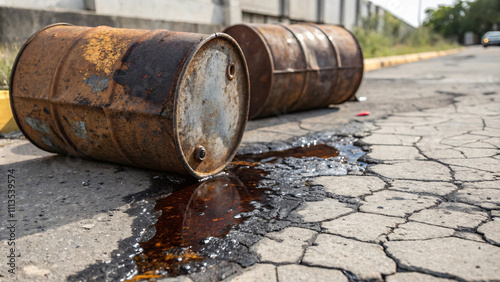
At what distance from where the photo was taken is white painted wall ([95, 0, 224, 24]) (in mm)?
5730

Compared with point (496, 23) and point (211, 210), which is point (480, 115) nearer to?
point (211, 210)

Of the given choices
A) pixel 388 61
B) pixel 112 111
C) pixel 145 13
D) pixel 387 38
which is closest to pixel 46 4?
pixel 145 13

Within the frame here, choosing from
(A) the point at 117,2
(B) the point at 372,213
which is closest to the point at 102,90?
(B) the point at 372,213

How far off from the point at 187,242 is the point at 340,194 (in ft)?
2.86

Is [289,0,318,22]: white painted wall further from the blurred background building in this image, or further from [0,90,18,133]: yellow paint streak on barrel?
[0,90,18,133]: yellow paint streak on barrel

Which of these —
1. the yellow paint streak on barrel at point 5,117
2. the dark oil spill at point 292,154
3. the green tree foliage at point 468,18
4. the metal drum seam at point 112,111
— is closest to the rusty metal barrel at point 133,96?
the metal drum seam at point 112,111

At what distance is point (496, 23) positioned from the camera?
119 feet

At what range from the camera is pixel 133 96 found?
219cm

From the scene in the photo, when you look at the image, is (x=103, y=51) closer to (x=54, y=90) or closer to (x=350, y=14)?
(x=54, y=90)

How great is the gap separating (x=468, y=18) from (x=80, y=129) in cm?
4207

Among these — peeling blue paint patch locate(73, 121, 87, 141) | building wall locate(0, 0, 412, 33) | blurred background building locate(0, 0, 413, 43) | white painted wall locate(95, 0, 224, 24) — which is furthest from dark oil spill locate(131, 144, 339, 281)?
white painted wall locate(95, 0, 224, 24)

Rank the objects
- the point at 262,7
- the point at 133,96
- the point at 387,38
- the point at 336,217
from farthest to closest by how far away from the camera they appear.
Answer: the point at 387,38
the point at 262,7
the point at 133,96
the point at 336,217

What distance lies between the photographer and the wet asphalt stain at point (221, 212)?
5.01 feet

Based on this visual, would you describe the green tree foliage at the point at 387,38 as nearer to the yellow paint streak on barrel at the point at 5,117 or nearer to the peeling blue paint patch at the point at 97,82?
the yellow paint streak on barrel at the point at 5,117
